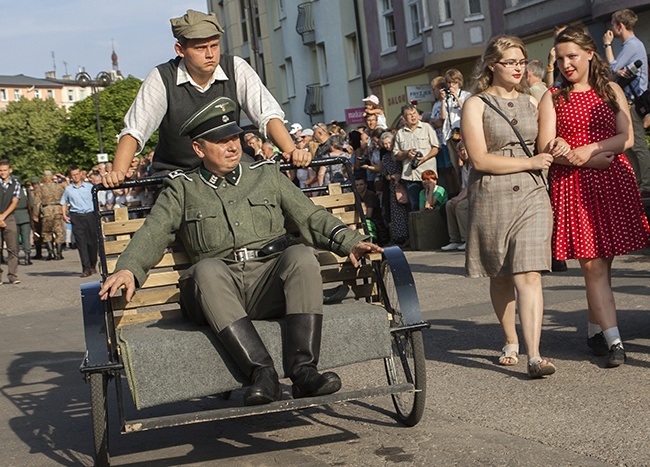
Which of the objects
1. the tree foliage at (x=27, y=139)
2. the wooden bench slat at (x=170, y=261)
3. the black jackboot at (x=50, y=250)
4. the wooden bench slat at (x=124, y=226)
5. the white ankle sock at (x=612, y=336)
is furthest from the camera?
the tree foliage at (x=27, y=139)

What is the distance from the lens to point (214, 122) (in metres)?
6.11

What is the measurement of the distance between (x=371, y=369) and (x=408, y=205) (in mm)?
10609

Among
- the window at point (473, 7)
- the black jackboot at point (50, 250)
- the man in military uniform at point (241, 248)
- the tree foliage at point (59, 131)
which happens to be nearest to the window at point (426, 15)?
the window at point (473, 7)

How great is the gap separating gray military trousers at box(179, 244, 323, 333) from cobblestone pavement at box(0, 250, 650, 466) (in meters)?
0.75

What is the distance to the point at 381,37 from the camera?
3691cm

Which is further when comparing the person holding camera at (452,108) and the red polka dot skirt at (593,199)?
the person holding camera at (452,108)

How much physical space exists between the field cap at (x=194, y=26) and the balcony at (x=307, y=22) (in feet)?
119

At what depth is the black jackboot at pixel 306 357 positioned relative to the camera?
209 inches

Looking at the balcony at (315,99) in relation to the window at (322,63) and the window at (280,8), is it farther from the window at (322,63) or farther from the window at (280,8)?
the window at (280,8)

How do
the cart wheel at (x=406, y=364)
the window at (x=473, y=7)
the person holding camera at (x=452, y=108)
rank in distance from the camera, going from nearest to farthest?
the cart wheel at (x=406, y=364)
the person holding camera at (x=452, y=108)
the window at (x=473, y=7)

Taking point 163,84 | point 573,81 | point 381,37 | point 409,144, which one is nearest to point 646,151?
point 409,144

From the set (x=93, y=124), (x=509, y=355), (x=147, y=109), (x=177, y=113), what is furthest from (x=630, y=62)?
(x=93, y=124)

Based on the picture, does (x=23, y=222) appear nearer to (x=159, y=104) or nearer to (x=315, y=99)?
(x=315, y=99)

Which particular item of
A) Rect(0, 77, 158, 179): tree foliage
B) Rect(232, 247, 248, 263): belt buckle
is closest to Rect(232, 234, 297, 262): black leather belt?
Rect(232, 247, 248, 263): belt buckle
